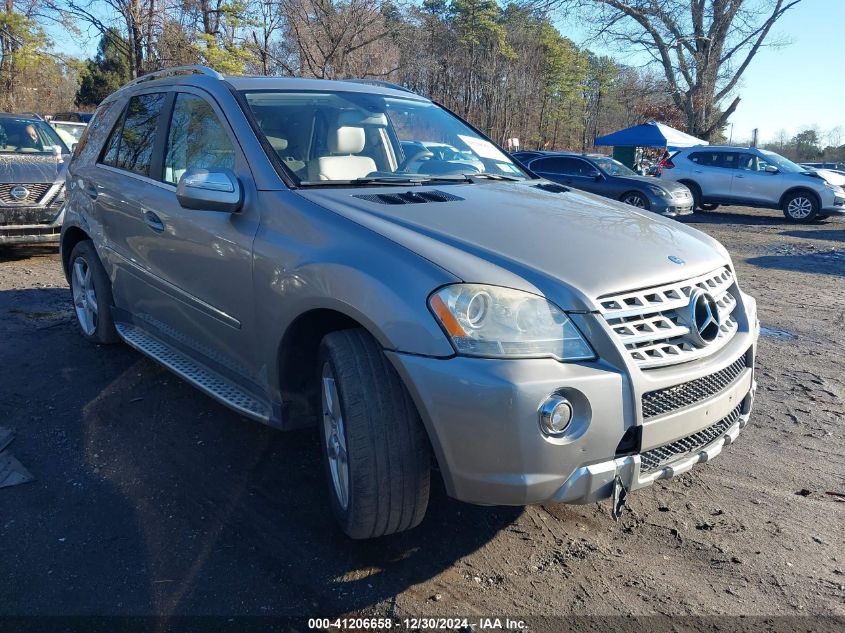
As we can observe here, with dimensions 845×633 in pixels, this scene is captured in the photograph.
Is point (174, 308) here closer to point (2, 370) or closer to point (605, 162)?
point (2, 370)

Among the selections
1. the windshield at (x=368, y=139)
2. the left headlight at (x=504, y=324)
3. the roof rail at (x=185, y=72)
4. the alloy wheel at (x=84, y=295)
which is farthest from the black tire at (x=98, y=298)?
the left headlight at (x=504, y=324)

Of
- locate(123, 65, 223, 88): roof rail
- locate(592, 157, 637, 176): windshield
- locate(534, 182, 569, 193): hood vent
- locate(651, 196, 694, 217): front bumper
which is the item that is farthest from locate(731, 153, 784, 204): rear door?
locate(123, 65, 223, 88): roof rail

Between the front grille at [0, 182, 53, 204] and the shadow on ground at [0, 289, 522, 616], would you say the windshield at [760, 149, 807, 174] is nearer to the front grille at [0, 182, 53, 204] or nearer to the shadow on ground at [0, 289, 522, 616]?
the front grille at [0, 182, 53, 204]

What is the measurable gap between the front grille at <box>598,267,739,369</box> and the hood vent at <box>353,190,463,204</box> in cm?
102

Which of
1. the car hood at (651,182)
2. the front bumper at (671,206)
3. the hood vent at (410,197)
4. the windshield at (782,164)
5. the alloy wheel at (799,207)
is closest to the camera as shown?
the hood vent at (410,197)

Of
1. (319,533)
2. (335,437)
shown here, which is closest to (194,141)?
(335,437)

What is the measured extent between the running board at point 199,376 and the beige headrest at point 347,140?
50.5 inches

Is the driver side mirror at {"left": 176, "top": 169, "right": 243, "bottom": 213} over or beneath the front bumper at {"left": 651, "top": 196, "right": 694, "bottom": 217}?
over

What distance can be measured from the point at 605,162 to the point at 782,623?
48.6 ft

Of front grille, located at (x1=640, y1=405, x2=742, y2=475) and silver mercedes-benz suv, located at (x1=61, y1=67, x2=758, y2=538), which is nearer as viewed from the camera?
silver mercedes-benz suv, located at (x1=61, y1=67, x2=758, y2=538)

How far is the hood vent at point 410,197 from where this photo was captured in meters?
Answer: 2.97

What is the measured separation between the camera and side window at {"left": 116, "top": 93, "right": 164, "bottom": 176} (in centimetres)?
411

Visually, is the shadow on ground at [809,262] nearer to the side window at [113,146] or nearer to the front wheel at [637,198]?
the front wheel at [637,198]

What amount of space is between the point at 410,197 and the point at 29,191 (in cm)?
706
